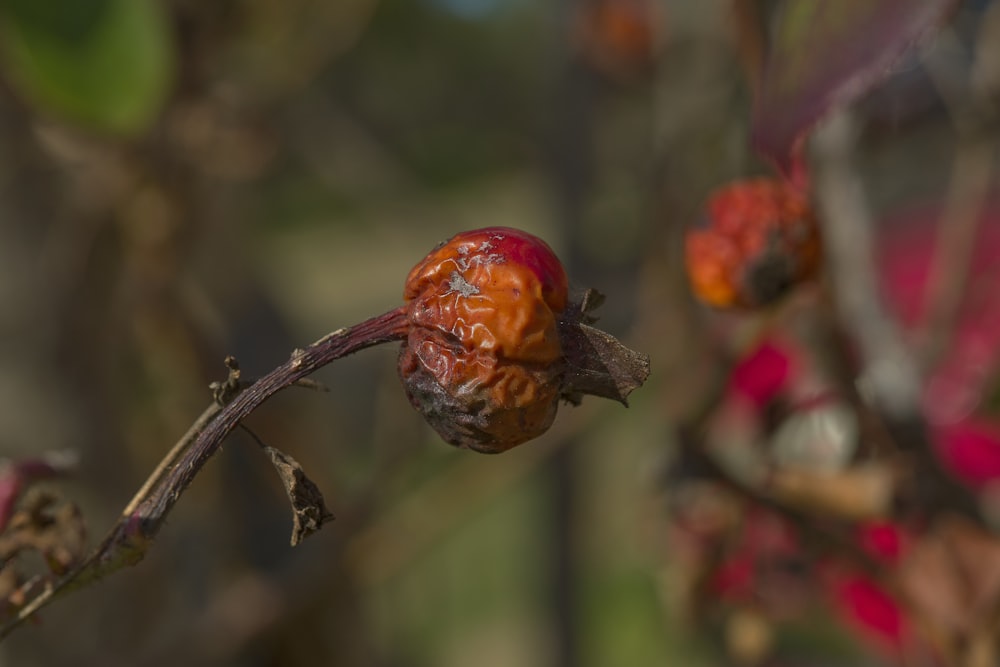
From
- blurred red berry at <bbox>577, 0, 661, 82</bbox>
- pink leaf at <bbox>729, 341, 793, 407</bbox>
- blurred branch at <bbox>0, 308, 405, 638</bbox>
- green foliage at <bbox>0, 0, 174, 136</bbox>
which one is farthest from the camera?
blurred red berry at <bbox>577, 0, 661, 82</bbox>

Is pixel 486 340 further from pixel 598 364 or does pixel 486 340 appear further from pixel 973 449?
pixel 973 449

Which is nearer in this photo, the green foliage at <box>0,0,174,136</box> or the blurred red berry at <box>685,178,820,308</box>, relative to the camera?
the blurred red berry at <box>685,178,820,308</box>

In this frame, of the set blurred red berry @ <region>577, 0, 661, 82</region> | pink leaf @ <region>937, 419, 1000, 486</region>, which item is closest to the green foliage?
pink leaf @ <region>937, 419, 1000, 486</region>

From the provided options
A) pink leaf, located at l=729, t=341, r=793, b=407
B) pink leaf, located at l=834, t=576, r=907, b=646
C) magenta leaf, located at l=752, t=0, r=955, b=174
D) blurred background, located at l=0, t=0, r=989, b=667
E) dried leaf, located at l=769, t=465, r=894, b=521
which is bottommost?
pink leaf, located at l=834, t=576, r=907, b=646

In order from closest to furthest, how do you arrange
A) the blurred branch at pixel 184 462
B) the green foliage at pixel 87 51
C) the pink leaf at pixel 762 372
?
the blurred branch at pixel 184 462
the green foliage at pixel 87 51
the pink leaf at pixel 762 372

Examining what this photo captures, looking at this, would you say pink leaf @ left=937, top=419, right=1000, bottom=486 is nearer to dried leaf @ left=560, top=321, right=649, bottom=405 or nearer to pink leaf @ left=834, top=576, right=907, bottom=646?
pink leaf @ left=834, top=576, right=907, bottom=646

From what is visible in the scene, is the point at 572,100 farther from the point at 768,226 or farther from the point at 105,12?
the point at 768,226

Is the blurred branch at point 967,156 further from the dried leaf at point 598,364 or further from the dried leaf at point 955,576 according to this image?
the dried leaf at point 598,364

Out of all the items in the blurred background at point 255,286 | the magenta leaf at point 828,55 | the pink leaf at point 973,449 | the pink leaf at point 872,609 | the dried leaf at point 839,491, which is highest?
the blurred background at point 255,286

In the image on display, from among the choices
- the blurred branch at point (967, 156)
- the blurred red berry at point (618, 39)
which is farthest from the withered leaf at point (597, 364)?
the blurred red berry at point (618, 39)
